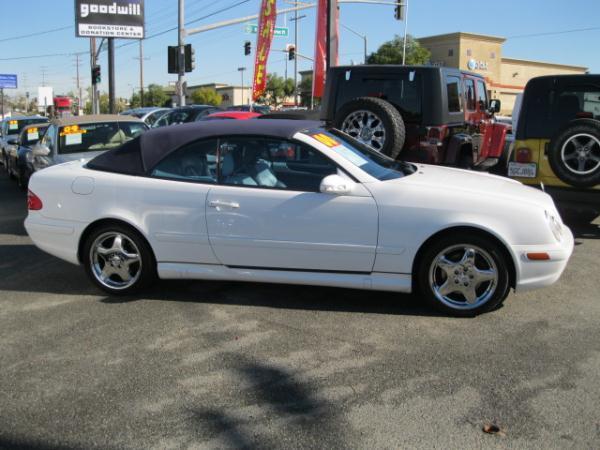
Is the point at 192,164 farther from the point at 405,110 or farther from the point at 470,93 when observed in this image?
the point at 470,93

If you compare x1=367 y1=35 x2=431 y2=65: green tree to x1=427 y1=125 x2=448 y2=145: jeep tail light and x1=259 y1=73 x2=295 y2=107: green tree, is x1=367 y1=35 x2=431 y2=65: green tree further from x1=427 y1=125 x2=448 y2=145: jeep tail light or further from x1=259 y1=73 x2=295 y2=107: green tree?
x1=427 y1=125 x2=448 y2=145: jeep tail light

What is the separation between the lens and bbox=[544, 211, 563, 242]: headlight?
4695 mm

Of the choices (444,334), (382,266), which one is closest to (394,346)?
(444,334)

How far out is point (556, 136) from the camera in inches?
272

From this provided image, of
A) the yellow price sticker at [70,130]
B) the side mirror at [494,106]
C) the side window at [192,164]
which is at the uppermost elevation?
the side mirror at [494,106]

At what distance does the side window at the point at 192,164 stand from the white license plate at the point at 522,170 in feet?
12.6

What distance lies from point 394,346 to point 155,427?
67.4 inches

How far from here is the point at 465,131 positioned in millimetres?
9258

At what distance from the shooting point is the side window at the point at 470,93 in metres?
9.66

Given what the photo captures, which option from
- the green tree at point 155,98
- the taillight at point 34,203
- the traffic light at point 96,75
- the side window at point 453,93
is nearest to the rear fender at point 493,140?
the side window at point 453,93

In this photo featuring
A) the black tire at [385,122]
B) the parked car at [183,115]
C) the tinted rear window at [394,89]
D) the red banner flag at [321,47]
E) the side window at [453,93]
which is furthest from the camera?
the parked car at [183,115]

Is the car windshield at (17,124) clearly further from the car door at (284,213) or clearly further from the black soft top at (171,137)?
the car door at (284,213)

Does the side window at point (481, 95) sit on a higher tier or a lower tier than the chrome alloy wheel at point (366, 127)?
higher

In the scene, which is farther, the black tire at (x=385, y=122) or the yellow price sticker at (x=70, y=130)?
the yellow price sticker at (x=70, y=130)
